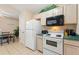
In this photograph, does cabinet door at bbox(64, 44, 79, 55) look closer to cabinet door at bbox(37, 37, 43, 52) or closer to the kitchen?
the kitchen

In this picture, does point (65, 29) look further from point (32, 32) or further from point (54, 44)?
point (32, 32)

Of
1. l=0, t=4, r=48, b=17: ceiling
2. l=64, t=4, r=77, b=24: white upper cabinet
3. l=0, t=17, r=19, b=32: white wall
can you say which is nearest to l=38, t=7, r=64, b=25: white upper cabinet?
l=64, t=4, r=77, b=24: white upper cabinet

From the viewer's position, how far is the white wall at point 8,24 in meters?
2.92

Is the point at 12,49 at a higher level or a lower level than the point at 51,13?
lower

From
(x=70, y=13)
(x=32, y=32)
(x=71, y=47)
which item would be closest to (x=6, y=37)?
(x=32, y=32)

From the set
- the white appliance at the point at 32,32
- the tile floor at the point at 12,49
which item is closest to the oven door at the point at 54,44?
the tile floor at the point at 12,49

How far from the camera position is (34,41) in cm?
426

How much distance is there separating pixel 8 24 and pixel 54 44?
4.48 feet

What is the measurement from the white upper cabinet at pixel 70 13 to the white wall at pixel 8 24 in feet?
4.54

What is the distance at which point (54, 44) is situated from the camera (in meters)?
3.04

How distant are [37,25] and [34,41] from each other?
641 mm

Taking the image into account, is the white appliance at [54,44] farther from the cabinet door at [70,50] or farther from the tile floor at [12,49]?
the tile floor at [12,49]

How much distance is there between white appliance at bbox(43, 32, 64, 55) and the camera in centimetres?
283

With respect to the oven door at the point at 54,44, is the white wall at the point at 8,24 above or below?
above
